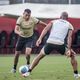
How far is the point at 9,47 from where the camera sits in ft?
107

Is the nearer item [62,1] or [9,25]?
[9,25]

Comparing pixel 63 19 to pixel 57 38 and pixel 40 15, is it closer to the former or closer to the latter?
pixel 57 38

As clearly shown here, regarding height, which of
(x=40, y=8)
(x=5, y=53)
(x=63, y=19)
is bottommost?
(x=5, y=53)

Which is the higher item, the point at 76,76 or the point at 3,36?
the point at 76,76

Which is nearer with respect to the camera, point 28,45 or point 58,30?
point 58,30

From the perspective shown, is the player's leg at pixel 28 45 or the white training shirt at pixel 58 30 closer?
the white training shirt at pixel 58 30

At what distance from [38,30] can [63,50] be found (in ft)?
60.0

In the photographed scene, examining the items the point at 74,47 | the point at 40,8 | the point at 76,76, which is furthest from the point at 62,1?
the point at 76,76

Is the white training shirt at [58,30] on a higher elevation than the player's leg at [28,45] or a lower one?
higher

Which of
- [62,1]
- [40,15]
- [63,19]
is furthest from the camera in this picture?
[62,1]

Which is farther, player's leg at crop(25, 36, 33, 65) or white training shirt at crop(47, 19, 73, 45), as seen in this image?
player's leg at crop(25, 36, 33, 65)

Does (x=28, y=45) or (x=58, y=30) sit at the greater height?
(x=58, y=30)

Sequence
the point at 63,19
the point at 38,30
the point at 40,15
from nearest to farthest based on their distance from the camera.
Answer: the point at 63,19 → the point at 38,30 → the point at 40,15

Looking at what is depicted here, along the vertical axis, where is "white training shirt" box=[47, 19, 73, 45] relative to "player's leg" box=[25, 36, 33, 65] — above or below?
above
